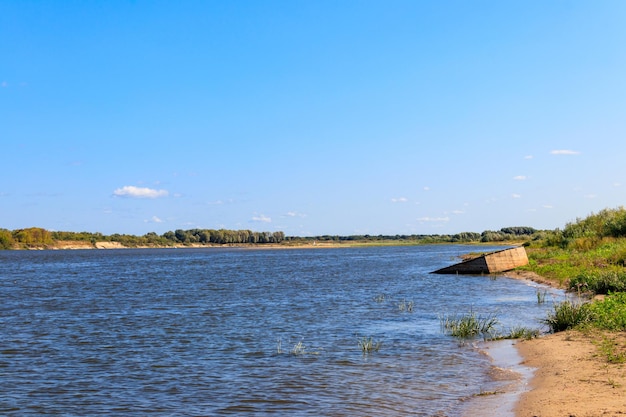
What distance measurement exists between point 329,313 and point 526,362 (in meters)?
13.8

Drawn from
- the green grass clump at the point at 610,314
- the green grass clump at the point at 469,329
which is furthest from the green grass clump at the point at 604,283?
the green grass clump at the point at 469,329

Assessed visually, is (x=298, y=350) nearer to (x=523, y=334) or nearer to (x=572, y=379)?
(x=523, y=334)

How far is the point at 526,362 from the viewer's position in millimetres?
16016

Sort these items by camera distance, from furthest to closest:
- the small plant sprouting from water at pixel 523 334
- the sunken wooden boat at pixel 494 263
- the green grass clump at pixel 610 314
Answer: the sunken wooden boat at pixel 494 263 < the small plant sprouting from water at pixel 523 334 < the green grass clump at pixel 610 314

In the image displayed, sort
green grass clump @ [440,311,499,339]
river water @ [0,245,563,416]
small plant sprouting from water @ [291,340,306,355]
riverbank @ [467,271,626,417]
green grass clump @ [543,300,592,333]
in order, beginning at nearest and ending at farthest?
riverbank @ [467,271,626,417] → river water @ [0,245,563,416] → small plant sprouting from water @ [291,340,306,355] → green grass clump @ [543,300,592,333] → green grass clump @ [440,311,499,339]

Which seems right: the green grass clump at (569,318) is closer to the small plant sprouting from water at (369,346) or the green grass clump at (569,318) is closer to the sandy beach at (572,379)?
the sandy beach at (572,379)

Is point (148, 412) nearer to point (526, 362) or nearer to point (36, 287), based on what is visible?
point (526, 362)

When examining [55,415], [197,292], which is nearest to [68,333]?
[55,415]

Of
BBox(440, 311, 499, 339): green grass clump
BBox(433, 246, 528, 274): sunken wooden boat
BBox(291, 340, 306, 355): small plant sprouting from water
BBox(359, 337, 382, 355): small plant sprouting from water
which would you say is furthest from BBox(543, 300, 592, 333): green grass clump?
BBox(433, 246, 528, 274): sunken wooden boat

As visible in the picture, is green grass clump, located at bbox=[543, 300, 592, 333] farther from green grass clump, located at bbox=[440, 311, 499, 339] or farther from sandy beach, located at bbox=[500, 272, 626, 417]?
green grass clump, located at bbox=[440, 311, 499, 339]

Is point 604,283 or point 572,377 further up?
point 604,283

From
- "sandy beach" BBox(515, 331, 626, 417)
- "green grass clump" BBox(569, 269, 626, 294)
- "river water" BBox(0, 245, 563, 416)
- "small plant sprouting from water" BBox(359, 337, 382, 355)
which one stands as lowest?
"river water" BBox(0, 245, 563, 416)

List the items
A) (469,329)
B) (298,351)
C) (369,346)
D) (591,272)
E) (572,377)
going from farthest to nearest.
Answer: (591,272), (469,329), (369,346), (298,351), (572,377)

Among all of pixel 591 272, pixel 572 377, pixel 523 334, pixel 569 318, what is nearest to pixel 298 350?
pixel 523 334
